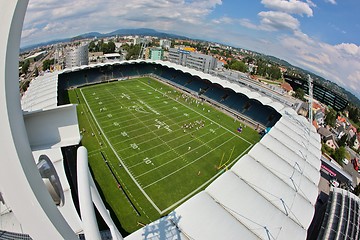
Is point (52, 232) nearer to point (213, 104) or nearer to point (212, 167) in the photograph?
point (212, 167)

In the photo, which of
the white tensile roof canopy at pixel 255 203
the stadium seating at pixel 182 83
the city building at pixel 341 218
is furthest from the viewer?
the stadium seating at pixel 182 83

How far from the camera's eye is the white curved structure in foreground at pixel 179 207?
383 cm

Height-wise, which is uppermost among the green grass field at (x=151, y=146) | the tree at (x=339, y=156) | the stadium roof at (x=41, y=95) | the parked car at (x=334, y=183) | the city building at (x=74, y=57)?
the city building at (x=74, y=57)

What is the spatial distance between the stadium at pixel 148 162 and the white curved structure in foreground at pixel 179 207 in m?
0.03

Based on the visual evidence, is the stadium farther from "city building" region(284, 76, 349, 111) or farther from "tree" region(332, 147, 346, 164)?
"city building" region(284, 76, 349, 111)

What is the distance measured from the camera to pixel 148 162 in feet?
75.2

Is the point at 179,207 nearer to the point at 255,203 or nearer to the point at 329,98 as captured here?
the point at 255,203

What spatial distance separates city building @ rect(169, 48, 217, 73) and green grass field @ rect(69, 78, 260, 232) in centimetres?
4460

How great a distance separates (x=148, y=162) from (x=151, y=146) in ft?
11.0

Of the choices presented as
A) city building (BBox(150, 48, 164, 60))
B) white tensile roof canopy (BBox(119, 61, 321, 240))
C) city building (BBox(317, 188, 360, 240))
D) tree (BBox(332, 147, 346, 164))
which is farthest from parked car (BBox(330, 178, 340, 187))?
city building (BBox(150, 48, 164, 60))

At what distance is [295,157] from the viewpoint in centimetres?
2064

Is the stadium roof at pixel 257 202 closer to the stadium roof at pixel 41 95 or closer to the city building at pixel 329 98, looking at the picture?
the stadium roof at pixel 41 95

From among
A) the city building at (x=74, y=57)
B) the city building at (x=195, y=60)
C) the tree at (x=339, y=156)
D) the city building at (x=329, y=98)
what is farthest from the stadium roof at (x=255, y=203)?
the city building at (x=74, y=57)

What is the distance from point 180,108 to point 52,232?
3518 centimetres
